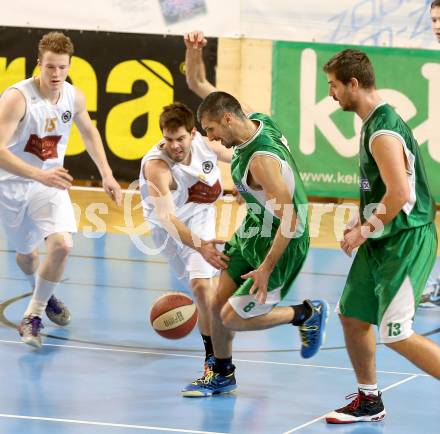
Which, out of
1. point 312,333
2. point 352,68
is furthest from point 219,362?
point 352,68

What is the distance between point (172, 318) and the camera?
652cm

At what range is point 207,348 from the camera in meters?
6.13

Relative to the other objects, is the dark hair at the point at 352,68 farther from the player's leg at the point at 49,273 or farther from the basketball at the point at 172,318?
the player's leg at the point at 49,273

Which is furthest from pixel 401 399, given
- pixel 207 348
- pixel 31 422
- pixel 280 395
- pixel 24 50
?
pixel 24 50

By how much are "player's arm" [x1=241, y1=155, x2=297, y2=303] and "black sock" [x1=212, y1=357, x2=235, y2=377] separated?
2.01ft

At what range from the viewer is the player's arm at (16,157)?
248 inches

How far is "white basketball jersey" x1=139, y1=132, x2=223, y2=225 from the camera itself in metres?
6.98

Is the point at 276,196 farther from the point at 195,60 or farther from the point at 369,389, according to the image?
the point at 195,60

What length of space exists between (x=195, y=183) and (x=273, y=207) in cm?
186

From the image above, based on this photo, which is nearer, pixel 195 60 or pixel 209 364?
pixel 209 364

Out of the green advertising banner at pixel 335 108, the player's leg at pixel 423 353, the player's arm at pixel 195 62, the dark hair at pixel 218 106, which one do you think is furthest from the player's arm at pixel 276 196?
the green advertising banner at pixel 335 108

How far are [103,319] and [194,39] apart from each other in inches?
87.8

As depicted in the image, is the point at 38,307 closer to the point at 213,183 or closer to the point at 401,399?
the point at 213,183

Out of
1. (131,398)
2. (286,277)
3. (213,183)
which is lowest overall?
(131,398)
